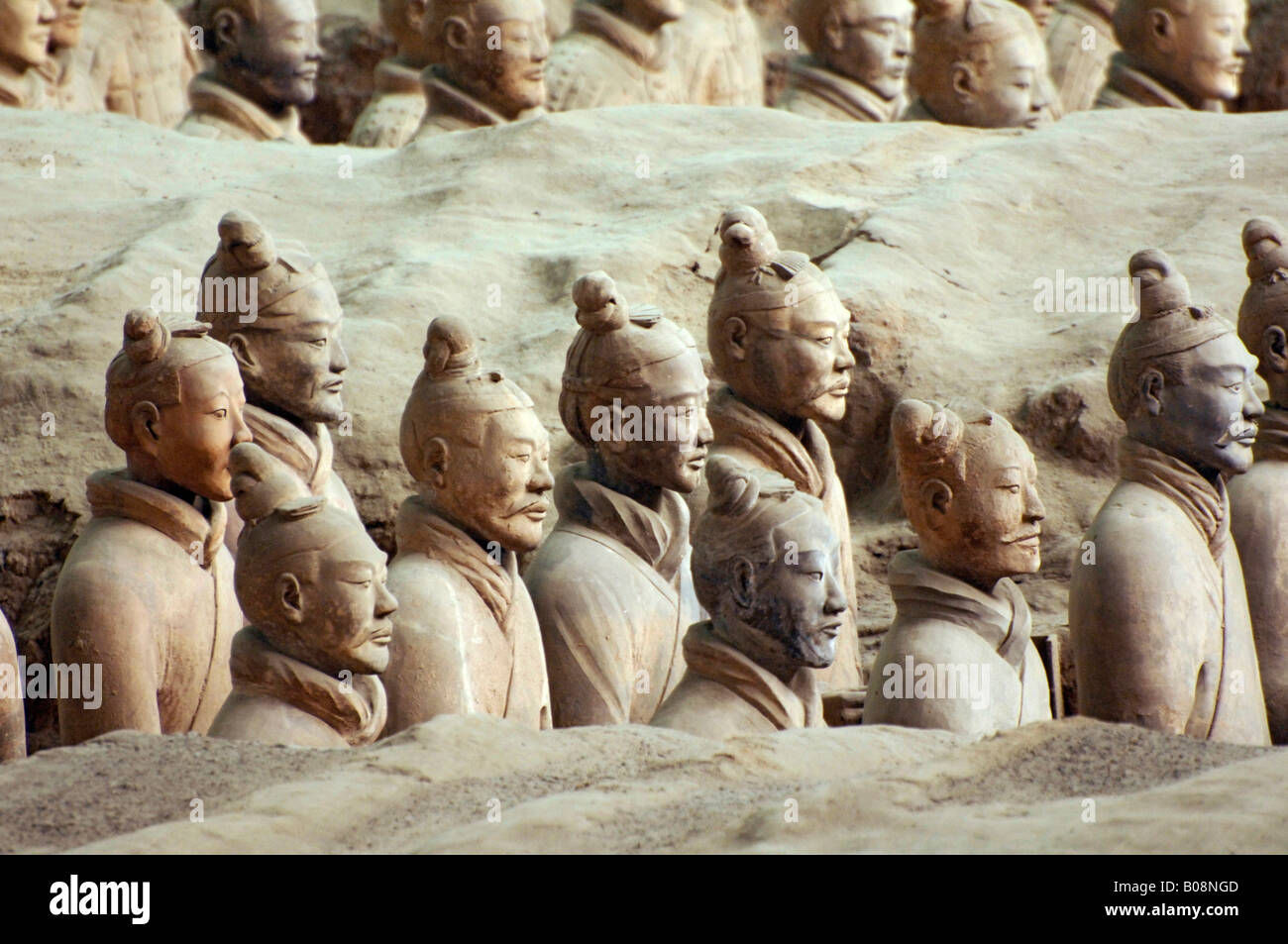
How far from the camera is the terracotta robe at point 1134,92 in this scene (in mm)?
11867

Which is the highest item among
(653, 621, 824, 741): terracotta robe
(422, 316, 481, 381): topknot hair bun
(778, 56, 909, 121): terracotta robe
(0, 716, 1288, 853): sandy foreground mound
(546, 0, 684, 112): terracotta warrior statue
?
(546, 0, 684, 112): terracotta warrior statue

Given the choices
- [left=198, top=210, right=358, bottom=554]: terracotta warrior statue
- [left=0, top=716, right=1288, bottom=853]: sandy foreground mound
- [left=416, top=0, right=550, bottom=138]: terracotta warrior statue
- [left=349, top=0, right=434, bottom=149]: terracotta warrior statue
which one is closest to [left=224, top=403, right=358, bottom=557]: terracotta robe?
[left=198, top=210, right=358, bottom=554]: terracotta warrior statue

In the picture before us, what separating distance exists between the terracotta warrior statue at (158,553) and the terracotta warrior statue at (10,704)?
108 millimetres

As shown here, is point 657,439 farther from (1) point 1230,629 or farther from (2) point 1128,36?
(2) point 1128,36

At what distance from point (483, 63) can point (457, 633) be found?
536 cm

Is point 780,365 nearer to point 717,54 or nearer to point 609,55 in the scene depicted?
point 609,55

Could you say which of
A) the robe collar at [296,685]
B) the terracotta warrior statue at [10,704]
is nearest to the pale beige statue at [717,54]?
the terracotta warrior statue at [10,704]

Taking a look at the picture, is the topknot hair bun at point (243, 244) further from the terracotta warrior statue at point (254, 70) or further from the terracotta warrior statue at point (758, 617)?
the terracotta warrior statue at point (254, 70)

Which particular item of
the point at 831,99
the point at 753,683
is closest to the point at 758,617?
the point at 753,683

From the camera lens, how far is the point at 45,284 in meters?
9.22

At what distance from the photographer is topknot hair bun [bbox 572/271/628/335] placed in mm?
7230

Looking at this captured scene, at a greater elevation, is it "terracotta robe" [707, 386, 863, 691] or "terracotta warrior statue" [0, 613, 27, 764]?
"terracotta robe" [707, 386, 863, 691]

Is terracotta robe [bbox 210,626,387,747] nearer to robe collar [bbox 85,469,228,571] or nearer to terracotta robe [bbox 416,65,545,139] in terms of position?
robe collar [bbox 85,469,228,571]
